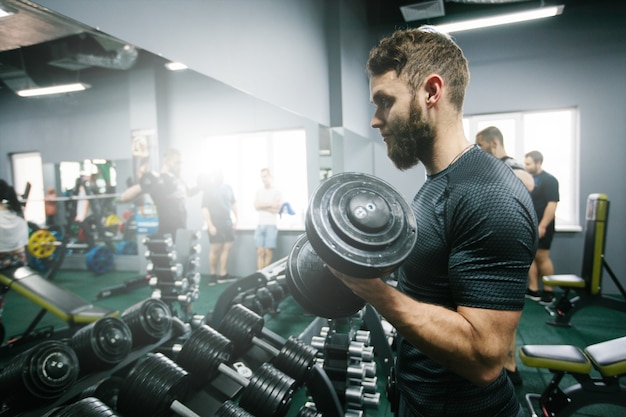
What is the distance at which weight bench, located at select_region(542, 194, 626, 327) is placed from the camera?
272 cm

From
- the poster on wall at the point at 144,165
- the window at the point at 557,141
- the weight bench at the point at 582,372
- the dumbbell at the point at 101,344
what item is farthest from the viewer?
the window at the point at 557,141

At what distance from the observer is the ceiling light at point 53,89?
3.69ft

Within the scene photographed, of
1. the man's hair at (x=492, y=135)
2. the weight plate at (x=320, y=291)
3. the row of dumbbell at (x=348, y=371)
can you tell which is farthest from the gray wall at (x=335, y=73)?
the row of dumbbell at (x=348, y=371)

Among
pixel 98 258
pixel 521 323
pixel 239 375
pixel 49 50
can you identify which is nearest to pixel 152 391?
pixel 239 375

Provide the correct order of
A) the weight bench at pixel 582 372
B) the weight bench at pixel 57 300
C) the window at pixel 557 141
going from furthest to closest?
the window at pixel 557 141 < the weight bench at pixel 57 300 < the weight bench at pixel 582 372

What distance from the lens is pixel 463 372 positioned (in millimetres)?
673

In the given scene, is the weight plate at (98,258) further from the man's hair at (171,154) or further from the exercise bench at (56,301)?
the man's hair at (171,154)

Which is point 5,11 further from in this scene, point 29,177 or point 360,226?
point 360,226

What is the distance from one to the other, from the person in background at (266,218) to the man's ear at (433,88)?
2370 mm

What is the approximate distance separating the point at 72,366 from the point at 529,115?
16.8 ft

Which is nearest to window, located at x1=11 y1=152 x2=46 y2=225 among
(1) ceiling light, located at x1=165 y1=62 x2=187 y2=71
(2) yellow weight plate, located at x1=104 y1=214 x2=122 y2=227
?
(1) ceiling light, located at x1=165 y1=62 x2=187 y2=71

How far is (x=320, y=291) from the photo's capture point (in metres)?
0.92

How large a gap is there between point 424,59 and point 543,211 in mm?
3664

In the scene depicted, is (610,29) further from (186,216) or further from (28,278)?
(28,278)
